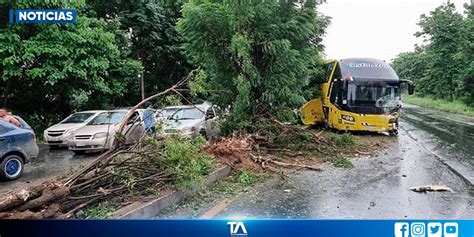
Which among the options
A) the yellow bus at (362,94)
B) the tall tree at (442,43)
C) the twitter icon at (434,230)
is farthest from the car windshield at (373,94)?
the twitter icon at (434,230)

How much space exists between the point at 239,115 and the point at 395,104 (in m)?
2.21

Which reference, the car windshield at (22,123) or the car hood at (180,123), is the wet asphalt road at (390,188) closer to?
the car hood at (180,123)

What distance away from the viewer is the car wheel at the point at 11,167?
3.72 ft

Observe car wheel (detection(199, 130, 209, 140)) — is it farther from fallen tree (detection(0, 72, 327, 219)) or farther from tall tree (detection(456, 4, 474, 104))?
tall tree (detection(456, 4, 474, 104))

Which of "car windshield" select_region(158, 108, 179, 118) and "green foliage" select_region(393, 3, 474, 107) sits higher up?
"green foliage" select_region(393, 3, 474, 107)

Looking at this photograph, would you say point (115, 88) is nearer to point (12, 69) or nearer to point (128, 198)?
point (12, 69)

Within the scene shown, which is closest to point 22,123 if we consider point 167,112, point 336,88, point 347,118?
point 167,112

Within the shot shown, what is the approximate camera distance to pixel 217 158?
9.96 ft

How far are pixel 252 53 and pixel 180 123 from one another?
2060 mm

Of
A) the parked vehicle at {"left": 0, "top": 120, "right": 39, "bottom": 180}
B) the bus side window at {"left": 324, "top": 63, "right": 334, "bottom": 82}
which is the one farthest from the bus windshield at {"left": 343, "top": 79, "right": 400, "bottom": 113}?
the parked vehicle at {"left": 0, "top": 120, "right": 39, "bottom": 180}

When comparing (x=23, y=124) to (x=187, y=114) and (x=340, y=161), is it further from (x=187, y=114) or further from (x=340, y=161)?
(x=340, y=161)

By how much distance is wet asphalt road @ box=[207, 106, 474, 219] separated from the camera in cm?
126

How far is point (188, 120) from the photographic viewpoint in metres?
1.97

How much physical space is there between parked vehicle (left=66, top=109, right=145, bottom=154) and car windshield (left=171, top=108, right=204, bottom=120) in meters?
0.17
